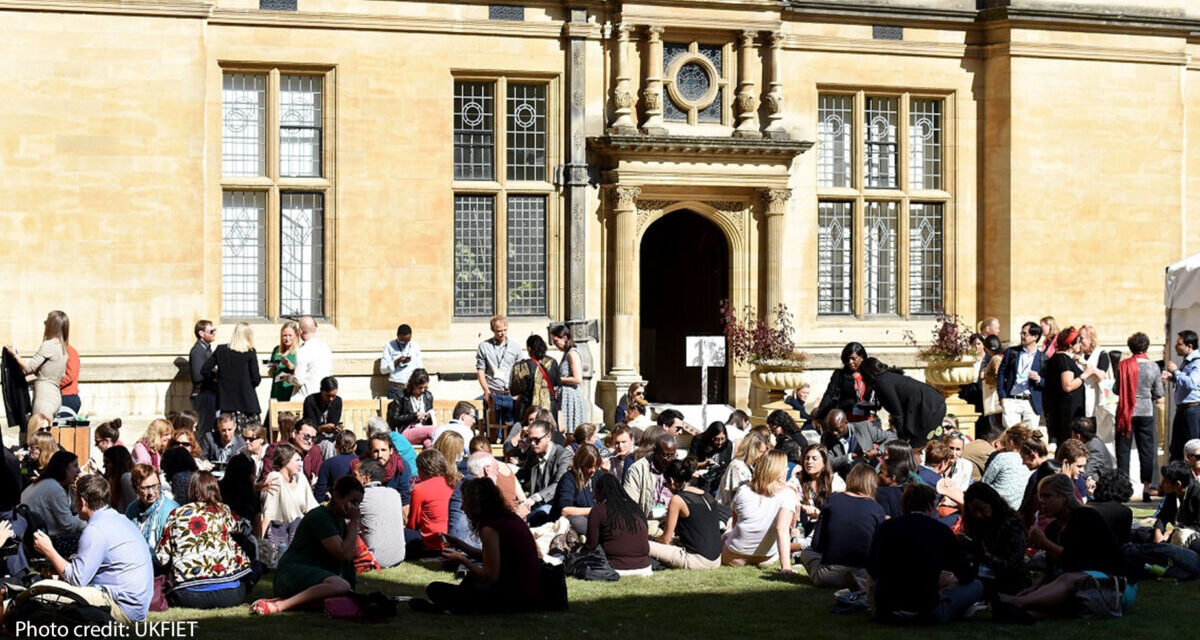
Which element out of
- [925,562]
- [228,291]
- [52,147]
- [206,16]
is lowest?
[925,562]

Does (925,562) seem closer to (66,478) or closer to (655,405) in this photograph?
(66,478)

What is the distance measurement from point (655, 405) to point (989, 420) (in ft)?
16.8

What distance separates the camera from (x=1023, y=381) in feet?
65.0

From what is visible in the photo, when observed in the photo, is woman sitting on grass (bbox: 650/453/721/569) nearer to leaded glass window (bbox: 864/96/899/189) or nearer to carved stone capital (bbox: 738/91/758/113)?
carved stone capital (bbox: 738/91/758/113)

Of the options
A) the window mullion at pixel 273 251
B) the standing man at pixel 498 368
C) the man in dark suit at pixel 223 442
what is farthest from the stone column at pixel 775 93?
the man in dark suit at pixel 223 442

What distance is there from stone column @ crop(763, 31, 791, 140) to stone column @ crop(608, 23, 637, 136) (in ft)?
6.55

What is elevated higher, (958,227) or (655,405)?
(958,227)

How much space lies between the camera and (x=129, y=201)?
66.8 feet

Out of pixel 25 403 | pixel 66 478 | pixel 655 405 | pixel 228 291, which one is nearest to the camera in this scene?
pixel 66 478

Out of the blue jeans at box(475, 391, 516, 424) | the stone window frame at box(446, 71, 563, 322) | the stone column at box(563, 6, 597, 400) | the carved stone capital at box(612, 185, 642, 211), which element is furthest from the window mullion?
the carved stone capital at box(612, 185, 642, 211)

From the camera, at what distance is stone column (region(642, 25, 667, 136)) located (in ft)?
74.3

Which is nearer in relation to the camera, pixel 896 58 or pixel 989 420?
pixel 989 420

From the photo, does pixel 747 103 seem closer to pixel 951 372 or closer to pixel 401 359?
pixel 951 372

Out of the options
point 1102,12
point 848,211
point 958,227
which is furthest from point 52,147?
point 1102,12
